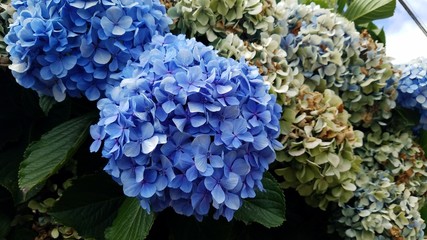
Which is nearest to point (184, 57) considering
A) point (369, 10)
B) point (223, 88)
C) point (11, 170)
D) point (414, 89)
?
point (223, 88)

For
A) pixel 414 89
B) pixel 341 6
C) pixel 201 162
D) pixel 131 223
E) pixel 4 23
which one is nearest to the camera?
pixel 201 162

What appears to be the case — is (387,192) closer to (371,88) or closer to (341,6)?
(371,88)

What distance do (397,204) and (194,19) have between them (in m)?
0.52

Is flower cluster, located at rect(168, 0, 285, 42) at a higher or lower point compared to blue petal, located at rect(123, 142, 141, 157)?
lower

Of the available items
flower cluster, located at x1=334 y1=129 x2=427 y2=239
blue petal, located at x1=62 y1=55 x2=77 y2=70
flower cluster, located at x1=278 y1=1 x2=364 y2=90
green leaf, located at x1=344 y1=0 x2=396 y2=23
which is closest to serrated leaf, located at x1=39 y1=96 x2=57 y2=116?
blue petal, located at x1=62 y1=55 x2=77 y2=70

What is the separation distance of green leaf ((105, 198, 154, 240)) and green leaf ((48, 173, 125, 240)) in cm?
7

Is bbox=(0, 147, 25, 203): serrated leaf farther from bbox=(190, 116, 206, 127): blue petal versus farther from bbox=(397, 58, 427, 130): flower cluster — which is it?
bbox=(397, 58, 427, 130): flower cluster

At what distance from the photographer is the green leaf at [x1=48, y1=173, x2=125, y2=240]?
2.82 feet

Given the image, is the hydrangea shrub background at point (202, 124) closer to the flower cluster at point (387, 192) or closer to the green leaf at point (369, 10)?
the flower cluster at point (387, 192)

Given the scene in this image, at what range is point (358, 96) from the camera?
3.74ft

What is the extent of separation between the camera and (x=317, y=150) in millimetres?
928

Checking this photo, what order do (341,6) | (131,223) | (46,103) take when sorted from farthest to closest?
1. (341,6)
2. (46,103)
3. (131,223)

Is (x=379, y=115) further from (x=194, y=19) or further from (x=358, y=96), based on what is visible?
(x=194, y=19)

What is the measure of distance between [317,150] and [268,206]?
0.15 metres
